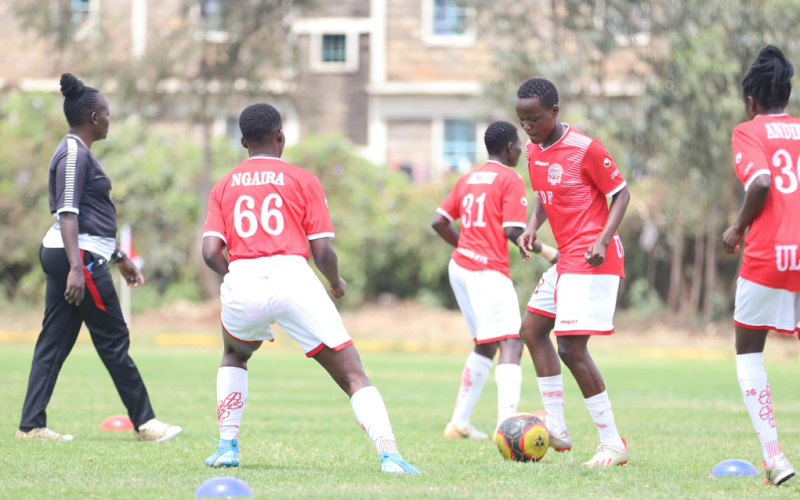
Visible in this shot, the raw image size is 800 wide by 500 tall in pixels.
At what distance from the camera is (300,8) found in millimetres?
29594

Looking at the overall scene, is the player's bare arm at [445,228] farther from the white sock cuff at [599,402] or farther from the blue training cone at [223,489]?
the blue training cone at [223,489]

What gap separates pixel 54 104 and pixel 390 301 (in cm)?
1153

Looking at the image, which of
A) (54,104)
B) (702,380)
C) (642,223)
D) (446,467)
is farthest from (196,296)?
(446,467)

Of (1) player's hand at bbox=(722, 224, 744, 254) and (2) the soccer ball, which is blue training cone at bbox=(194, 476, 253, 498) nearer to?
(2) the soccer ball

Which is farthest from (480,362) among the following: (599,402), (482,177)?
(599,402)

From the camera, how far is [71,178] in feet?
27.4

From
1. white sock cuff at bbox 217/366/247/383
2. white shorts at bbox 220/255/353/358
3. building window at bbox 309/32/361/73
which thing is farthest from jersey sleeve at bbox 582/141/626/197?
building window at bbox 309/32/361/73

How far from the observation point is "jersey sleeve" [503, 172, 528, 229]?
9.31 m

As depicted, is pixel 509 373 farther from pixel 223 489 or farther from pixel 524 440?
pixel 223 489

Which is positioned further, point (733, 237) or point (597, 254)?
point (597, 254)

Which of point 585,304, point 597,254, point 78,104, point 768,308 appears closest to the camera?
point 768,308

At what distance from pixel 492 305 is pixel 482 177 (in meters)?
1.13

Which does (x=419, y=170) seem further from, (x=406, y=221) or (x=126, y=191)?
(x=126, y=191)

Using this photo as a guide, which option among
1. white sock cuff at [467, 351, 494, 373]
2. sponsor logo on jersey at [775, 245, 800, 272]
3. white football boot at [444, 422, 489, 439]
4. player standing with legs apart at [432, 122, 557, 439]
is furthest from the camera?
white sock cuff at [467, 351, 494, 373]
